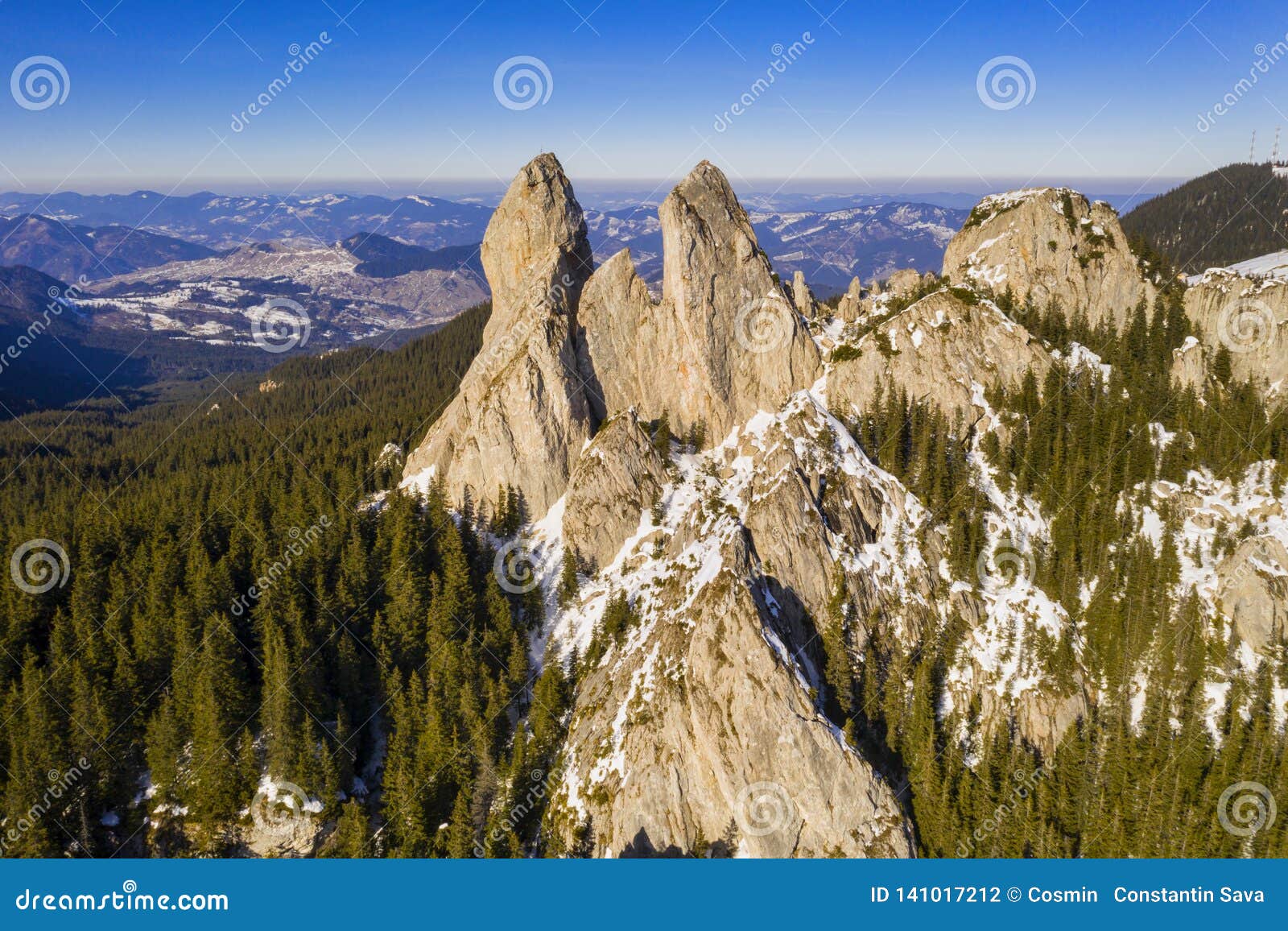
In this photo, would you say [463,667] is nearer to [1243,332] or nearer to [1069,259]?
[1069,259]

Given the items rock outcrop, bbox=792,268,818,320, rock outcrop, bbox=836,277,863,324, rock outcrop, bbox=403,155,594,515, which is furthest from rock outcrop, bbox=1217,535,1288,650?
rock outcrop, bbox=403,155,594,515

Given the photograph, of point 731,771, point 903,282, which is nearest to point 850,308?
point 903,282

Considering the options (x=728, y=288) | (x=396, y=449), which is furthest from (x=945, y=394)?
(x=396, y=449)

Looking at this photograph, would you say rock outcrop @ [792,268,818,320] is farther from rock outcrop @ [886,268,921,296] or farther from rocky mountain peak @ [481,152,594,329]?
rocky mountain peak @ [481,152,594,329]

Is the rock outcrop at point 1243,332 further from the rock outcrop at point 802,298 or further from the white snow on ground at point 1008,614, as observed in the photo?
the rock outcrop at point 802,298

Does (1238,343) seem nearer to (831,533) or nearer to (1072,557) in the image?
(1072,557)
